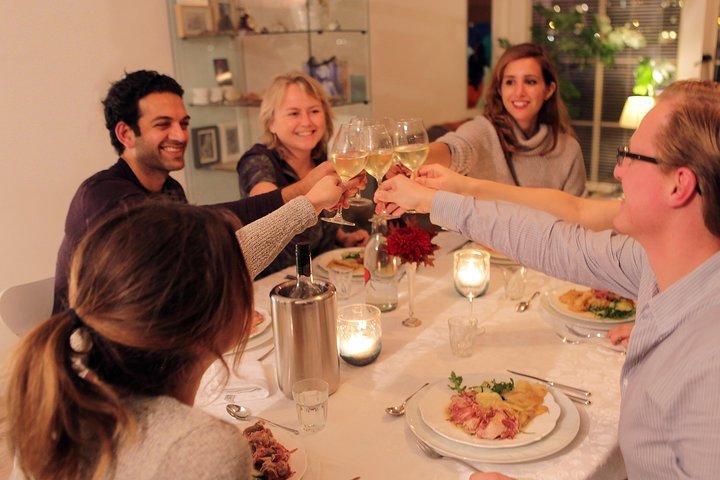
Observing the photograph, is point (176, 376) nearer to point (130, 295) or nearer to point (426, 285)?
point (130, 295)

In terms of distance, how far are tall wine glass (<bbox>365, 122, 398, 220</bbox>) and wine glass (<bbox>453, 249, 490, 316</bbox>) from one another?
1.27 ft

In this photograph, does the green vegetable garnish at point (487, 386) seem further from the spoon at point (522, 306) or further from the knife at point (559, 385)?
the spoon at point (522, 306)

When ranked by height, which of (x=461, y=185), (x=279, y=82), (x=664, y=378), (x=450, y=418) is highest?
(x=279, y=82)

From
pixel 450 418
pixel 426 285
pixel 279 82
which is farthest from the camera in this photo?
pixel 279 82

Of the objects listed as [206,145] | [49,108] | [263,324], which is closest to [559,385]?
[263,324]

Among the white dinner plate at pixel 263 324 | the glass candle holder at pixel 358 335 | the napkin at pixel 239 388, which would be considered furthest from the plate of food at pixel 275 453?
the white dinner plate at pixel 263 324

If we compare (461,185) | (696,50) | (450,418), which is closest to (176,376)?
(450,418)

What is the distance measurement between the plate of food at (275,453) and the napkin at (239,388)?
0.70 ft

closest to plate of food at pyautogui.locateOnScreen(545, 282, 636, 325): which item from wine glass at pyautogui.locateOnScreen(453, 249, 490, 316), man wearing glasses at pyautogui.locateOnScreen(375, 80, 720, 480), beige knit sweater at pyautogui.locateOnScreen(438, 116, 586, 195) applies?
wine glass at pyautogui.locateOnScreen(453, 249, 490, 316)

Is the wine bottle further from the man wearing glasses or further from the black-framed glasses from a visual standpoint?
the black-framed glasses

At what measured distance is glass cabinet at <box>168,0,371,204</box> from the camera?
3703mm

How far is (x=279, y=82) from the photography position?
2.82m

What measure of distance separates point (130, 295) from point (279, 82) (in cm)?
210

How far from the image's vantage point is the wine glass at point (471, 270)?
193cm
